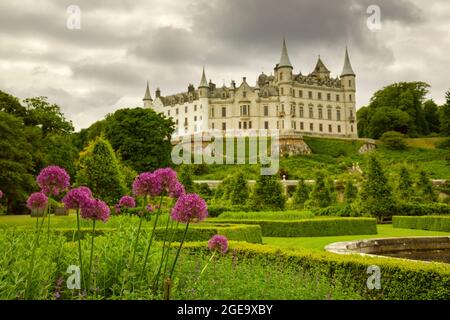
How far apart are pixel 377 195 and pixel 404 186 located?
4.65 meters

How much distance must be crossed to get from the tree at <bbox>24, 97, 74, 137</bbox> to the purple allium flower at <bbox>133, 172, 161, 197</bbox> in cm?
3585

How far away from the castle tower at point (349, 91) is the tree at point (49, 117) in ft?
157

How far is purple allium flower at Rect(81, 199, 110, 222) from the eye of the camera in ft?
14.9

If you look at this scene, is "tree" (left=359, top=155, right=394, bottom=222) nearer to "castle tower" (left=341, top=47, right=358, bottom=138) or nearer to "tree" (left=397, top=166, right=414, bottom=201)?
"tree" (left=397, top=166, right=414, bottom=201)

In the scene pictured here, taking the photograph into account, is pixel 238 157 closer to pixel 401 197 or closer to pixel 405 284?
pixel 401 197

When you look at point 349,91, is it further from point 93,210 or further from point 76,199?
point 76,199

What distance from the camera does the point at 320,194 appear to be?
2970 cm

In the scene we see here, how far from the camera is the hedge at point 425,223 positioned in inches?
796

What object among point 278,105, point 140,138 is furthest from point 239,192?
point 278,105

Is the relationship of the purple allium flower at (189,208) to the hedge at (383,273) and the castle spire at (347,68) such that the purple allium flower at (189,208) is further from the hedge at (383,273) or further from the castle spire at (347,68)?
the castle spire at (347,68)

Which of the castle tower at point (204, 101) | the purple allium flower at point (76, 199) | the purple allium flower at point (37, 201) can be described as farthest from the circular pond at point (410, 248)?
the castle tower at point (204, 101)
